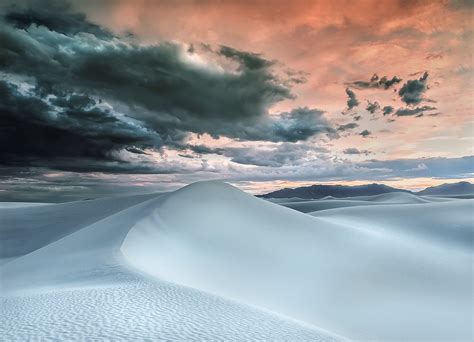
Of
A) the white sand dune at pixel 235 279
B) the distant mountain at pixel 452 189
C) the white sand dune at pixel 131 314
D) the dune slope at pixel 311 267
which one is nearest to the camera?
the white sand dune at pixel 131 314

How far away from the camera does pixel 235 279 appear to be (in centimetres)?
1066

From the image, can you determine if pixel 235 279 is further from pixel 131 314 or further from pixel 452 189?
pixel 452 189

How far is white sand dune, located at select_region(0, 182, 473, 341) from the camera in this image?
442 cm

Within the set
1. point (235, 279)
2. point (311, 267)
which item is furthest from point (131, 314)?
point (311, 267)

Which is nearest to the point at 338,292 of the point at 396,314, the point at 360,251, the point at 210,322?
the point at 396,314

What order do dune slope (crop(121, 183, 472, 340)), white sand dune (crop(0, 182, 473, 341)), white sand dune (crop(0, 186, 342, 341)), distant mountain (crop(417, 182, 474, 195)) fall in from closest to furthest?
white sand dune (crop(0, 186, 342, 341)) → white sand dune (crop(0, 182, 473, 341)) → dune slope (crop(121, 183, 472, 340)) → distant mountain (crop(417, 182, 474, 195))

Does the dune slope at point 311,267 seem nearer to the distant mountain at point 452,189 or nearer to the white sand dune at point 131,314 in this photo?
the white sand dune at point 131,314

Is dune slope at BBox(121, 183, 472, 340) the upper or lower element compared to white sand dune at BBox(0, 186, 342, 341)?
lower

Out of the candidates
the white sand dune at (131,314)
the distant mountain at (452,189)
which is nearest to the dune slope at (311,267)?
the white sand dune at (131,314)

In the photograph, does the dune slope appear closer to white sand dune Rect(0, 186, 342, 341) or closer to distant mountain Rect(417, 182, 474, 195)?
white sand dune Rect(0, 186, 342, 341)

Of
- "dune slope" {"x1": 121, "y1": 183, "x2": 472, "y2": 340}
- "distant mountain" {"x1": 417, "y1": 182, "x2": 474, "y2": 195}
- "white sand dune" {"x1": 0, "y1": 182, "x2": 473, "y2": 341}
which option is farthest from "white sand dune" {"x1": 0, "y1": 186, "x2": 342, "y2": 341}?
"distant mountain" {"x1": 417, "y1": 182, "x2": 474, "y2": 195}

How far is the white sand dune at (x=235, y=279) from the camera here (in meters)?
4.42

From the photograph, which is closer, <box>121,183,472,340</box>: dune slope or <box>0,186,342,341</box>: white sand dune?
<box>0,186,342,341</box>: white sand dune

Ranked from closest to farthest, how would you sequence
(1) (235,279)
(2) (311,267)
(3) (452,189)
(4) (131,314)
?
1. (4) (131,314)
2. (1) (235,279)
3. (2) (311,267)
4. (3) (452,189)
